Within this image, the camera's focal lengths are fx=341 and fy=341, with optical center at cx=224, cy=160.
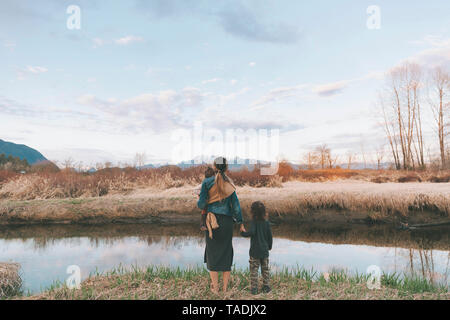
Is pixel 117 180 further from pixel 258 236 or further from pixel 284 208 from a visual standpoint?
pixel 258 236

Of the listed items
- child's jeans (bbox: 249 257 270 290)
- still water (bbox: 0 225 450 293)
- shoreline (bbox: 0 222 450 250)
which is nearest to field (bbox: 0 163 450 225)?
shoreline (bbox: 0 222 450 250)

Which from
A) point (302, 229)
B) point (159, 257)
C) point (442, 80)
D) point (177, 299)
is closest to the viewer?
point (177, 299)

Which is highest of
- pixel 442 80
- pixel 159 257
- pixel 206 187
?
pixel 442 80

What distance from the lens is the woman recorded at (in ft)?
13.6

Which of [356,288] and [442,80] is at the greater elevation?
[442,80]

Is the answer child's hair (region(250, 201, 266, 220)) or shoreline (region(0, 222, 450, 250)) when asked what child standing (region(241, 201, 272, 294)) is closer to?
child's hair (region(250, 201, 266, 220))

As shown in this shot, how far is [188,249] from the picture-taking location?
7.64 metres

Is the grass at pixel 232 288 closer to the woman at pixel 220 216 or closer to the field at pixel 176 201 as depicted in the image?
the woman at pixel 220 216

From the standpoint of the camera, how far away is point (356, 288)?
13.9 feet

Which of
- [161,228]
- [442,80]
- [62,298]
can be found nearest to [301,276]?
[62,298]

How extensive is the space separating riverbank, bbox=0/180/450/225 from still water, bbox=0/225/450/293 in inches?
24.4

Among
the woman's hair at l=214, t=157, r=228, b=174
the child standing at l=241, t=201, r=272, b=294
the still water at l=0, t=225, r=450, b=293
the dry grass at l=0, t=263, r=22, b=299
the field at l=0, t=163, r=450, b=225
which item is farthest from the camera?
the field at l=0, t=163, r=450, b=225
